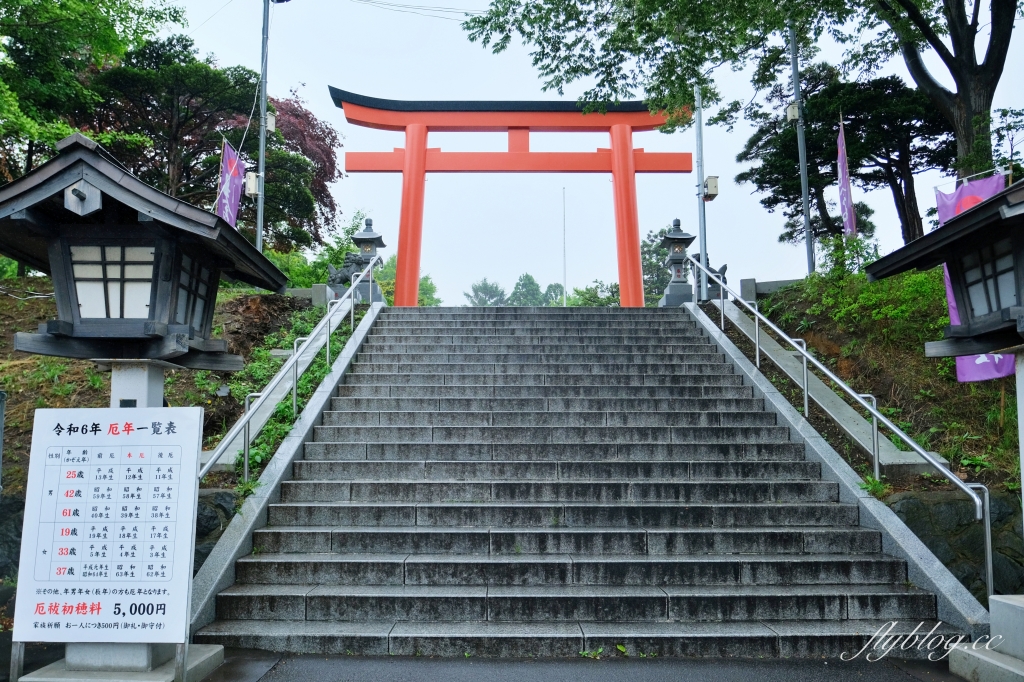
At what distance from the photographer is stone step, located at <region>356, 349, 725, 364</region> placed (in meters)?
8.59

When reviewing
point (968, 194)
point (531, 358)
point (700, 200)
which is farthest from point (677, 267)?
point (968, 194)

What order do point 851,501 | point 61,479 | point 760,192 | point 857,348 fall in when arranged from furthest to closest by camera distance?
point 760,192, point 857,348, point 851,501, point 61,479

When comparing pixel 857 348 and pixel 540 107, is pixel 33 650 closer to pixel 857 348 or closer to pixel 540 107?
pixel 857 348

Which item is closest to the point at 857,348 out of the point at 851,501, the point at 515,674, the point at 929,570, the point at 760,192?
the point at 851,501

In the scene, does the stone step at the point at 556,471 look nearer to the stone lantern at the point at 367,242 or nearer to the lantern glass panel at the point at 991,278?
the lantern glass panel at the point at 991,278

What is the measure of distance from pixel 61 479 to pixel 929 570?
5.76 metres

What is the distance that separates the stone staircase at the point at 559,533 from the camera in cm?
439

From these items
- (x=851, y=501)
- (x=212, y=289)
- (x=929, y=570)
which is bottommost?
(x=929, y=570)

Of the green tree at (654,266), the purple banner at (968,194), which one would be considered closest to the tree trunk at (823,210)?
the purple banner at (968,194)

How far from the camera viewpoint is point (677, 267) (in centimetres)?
1210

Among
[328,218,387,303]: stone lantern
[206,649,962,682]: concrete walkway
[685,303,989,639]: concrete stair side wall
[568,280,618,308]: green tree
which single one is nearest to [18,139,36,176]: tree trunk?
[328,218,387,303]: stone lantern

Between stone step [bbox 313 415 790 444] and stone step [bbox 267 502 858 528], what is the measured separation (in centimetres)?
128

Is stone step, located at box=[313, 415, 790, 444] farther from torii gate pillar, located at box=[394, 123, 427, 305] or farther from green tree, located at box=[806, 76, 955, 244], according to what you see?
green tree, located at box=[806, 76, 955, 244]

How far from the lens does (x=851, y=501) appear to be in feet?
18.5
